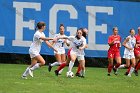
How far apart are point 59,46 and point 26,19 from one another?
630 centimetres

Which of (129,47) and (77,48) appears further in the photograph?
(129,47)

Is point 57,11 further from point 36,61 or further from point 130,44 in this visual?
point 36,61

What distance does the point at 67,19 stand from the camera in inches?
1096

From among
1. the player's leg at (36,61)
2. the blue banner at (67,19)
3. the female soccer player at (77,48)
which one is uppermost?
the blue banner at (67,19)

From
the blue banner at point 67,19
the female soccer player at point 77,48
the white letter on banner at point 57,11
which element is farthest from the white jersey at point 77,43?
the white letter on banner at point 57,11

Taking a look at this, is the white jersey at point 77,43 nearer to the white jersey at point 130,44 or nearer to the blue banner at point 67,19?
the white jersey at point 130,44

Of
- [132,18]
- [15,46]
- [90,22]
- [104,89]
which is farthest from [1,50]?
[104,89]

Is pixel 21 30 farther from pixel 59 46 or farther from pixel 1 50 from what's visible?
pixel 59 46

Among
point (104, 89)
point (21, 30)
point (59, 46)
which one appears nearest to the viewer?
point (104, 89)

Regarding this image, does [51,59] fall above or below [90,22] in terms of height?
below

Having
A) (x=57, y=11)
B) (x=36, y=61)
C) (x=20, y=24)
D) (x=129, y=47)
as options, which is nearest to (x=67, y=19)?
(x=57, y=11)

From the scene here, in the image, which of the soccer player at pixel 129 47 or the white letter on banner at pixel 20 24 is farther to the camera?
the white letter on banner at pixel 20 24

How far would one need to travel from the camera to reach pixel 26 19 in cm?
2755

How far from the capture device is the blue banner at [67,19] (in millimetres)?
27500
